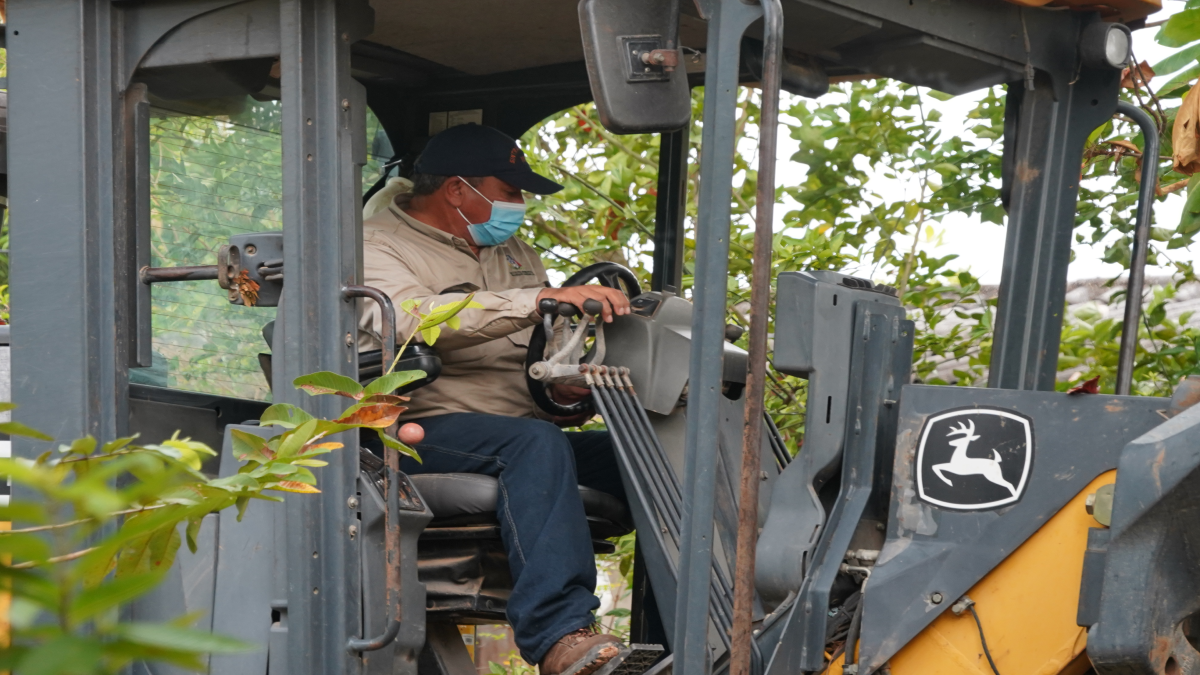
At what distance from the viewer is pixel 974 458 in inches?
82.5

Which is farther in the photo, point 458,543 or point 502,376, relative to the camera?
point 502,376

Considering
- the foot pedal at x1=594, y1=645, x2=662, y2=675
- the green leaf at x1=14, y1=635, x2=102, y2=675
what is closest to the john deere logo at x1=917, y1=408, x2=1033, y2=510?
the foot pedal at x1=594, y1=645, x2=662, y2=675

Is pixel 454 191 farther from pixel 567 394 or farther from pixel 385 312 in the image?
pixel 385 312

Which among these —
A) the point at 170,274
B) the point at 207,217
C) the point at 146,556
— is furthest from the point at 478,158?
the point at 146,556

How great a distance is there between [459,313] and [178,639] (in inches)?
88.3

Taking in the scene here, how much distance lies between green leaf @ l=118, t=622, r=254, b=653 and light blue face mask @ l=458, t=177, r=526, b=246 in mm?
2812

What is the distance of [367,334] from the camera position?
2.82 metres

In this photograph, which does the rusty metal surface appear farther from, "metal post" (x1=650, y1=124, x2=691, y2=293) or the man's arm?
"metal post" (x1=650, y1=124, x2=691, y2=293)

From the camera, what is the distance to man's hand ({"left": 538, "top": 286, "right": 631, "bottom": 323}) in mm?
2707

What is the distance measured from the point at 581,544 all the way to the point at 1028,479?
0.93 m

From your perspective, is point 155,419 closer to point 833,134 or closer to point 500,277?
point 500,277

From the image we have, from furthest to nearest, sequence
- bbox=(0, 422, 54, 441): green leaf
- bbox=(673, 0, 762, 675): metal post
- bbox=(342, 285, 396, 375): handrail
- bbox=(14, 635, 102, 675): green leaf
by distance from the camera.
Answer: bbox=(342, 285, 396, 375): handrail
bbox=(673, 0, 762, 675): metal post
bbox=(0, 422, 54, 441): green leaf
bbox=(14, 635, 102, 675): green leaf

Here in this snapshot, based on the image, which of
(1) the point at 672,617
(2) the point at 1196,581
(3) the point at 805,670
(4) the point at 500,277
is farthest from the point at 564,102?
(2) the point at 1196,581

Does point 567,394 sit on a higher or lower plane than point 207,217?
lower
